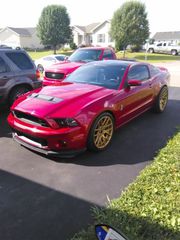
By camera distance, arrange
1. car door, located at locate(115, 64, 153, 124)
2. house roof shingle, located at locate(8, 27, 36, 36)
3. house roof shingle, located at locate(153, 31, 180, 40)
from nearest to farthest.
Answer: car door, located at locate(115, 64, 153, 124)
house roof shingle, located at locate(153, 31, 180, 40)
house roof shingle, located at locate(8, 27, 36, 36)

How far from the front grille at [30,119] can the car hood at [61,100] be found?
0.27 ft

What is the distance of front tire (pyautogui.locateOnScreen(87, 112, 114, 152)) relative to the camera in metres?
4.05

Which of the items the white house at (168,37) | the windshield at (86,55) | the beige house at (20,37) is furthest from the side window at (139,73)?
the beige house at (20,37)

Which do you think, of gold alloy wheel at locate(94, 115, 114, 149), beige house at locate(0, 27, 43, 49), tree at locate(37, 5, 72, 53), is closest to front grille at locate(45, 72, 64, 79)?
gold alloy wheel at locate(94, 115, 114, 149)

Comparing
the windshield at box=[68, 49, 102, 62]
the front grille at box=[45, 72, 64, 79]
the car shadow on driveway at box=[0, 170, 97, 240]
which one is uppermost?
the windshield at box=[68, 49, 102, 62]

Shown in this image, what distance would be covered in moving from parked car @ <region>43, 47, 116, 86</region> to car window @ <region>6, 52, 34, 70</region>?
4.80 feet

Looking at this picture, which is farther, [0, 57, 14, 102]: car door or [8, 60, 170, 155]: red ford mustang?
[0, 57, 14, 102]: car door

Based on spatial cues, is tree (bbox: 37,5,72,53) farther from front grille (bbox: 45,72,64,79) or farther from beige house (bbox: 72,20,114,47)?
front grille (bbox: 45,72,64,79)

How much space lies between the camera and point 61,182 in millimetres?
3439

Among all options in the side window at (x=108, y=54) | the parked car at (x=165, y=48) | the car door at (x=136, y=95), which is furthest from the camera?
the parked car at (x=165, y=48)

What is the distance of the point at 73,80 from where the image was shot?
17.1 feet

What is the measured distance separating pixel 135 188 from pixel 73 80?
2.85 metres

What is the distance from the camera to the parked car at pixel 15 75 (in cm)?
599

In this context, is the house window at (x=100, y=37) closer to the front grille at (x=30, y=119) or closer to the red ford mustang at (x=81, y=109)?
the red ford mustang at (x=81, y=109)
